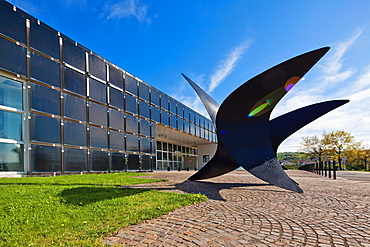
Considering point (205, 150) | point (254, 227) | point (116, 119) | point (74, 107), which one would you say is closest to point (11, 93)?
point (74, 107)

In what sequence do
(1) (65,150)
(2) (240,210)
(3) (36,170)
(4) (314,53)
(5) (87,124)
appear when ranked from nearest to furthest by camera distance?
(2) (240,210) → (4) (314,53) → (3) (36,170) → (1) (65,150) → (5) (87,124)

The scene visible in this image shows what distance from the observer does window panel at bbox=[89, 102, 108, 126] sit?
18.4m

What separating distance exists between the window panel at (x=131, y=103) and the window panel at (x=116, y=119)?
129cm

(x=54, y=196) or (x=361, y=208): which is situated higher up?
(x=54, y=196)

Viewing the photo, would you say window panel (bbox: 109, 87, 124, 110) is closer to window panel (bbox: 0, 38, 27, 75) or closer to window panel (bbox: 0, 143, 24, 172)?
window panel (bbox: 0, 38, 27, 75)

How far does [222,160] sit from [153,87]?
765 inches

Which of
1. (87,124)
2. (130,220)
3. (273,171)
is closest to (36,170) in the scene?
(87,124)

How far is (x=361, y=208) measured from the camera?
546 centimetres

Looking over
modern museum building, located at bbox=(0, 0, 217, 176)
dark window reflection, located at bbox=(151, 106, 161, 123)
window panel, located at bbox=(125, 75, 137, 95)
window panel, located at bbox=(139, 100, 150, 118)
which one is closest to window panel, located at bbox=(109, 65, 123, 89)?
modern museum building, located at bbox=(0, 0, 217, 176)

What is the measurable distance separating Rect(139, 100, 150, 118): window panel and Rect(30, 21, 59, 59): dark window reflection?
34.9 ft

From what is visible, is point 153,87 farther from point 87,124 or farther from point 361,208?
point 361,208

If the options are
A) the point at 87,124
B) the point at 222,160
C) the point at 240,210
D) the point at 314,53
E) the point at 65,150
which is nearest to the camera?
the point at 240,210

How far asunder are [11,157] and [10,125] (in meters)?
1.79

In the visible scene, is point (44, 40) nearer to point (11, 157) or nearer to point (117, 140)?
point (11, 157)
